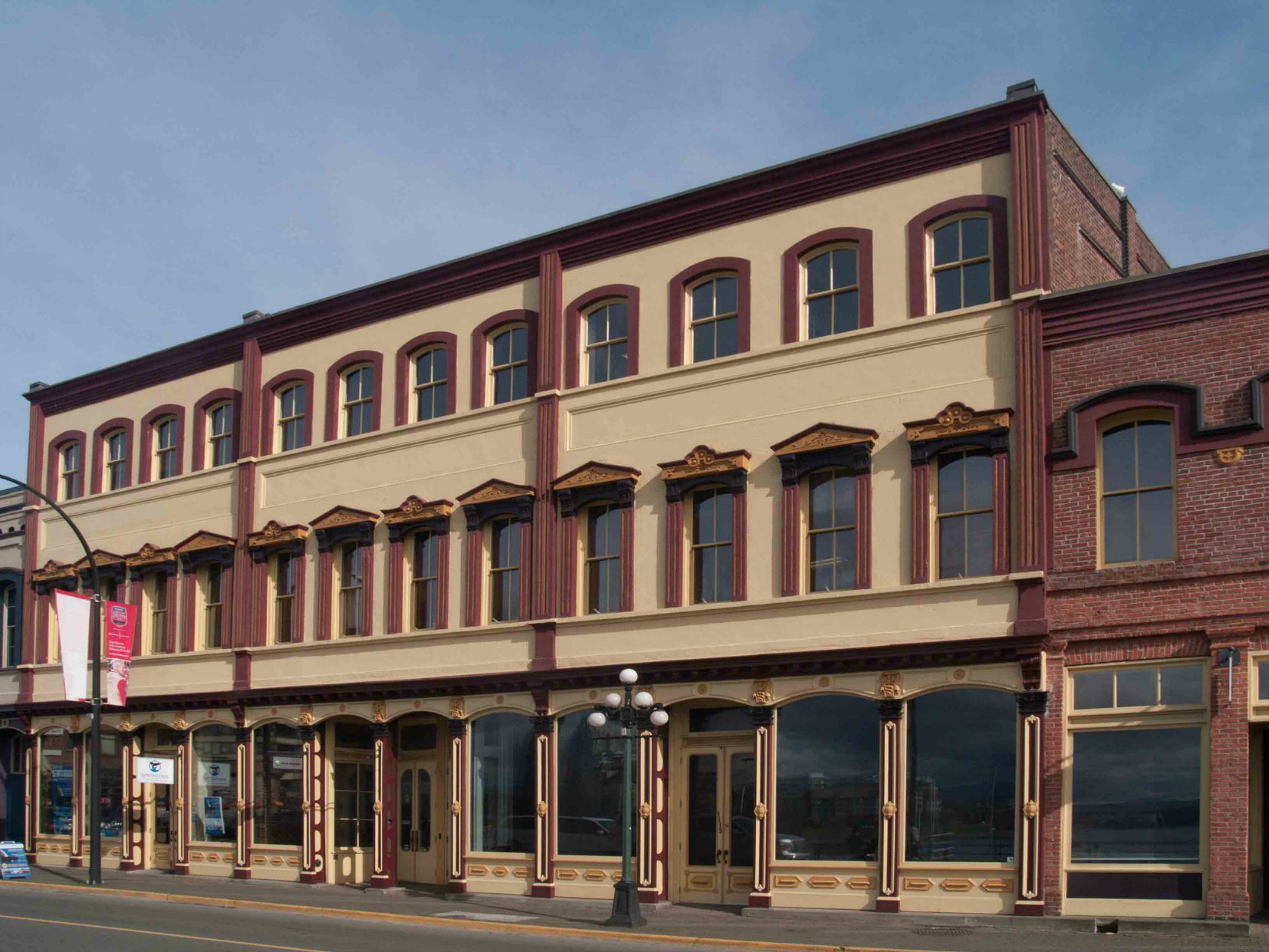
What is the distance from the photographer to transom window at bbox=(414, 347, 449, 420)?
29.9 meters

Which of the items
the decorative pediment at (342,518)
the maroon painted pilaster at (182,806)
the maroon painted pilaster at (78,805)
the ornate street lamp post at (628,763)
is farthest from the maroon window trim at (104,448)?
the ornate street lamp post at (628,763)

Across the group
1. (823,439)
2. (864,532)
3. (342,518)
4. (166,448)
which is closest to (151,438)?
(166,448)

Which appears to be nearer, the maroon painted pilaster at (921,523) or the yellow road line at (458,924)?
the yellow road line at (458,924)

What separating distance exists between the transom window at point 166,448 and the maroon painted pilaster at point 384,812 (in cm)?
955

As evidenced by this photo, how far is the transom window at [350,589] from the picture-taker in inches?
1202

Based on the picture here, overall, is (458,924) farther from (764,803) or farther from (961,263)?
(961,263)

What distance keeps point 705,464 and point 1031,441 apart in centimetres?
563

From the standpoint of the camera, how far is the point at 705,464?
25.1 metres

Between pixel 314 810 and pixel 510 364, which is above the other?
pixel 510 364

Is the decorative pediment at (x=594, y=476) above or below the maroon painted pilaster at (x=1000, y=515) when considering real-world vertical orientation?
above

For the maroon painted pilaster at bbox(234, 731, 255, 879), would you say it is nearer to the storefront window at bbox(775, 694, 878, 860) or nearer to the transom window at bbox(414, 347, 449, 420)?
the transom window at bbox(414, 347, 449, 420)

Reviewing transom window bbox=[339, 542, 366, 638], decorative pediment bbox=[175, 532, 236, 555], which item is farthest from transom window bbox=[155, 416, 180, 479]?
transom window bbox=[339, 542, 366, 638]

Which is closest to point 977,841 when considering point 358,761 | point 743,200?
point 743,200

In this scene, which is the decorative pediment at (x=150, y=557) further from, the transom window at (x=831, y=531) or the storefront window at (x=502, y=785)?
the transom window at (x=831, y=531)
